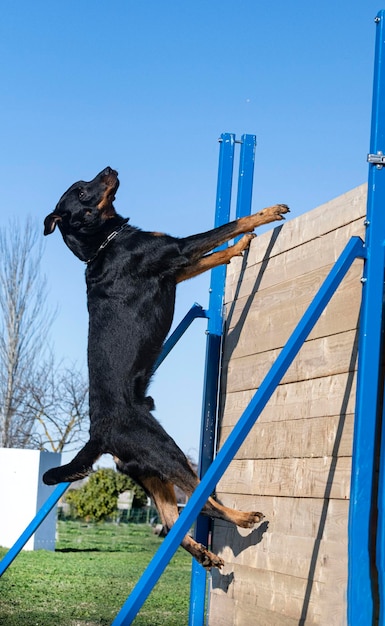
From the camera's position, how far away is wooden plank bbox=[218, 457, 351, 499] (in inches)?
119

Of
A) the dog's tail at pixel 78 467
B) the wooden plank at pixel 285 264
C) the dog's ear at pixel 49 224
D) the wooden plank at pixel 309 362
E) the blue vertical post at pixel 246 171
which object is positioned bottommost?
the dog's tail at pixel 78 467

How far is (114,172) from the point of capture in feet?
13.7

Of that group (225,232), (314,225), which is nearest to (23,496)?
(225,232)

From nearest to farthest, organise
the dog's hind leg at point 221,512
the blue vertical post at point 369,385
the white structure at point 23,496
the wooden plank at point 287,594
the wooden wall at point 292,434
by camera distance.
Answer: the blue vertical post at point 369,385 → the wooden plank at point 287,594 → the wooden wall at point 292,434 → the dog's hind leg at point 221,512 → the white structure at point 23,496

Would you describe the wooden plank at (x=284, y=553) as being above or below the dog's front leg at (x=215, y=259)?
below

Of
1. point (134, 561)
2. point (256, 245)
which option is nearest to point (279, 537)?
point (256, 245)

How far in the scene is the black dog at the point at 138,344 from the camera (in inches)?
138

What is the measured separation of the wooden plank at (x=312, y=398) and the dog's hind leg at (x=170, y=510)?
510 mm

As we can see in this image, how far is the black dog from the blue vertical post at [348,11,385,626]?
2.16ft

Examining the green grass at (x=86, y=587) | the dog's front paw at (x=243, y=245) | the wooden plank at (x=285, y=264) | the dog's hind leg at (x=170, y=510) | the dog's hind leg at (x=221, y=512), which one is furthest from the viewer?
the green grass at (x=86, y=587)

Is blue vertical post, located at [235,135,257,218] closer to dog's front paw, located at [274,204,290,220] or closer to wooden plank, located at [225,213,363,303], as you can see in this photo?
wooden plank, located at [225,213,363,303]

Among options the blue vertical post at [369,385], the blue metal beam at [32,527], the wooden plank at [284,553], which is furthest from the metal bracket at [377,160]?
the blue metal beam at [32,527]

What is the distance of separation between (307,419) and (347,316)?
48 centimetres

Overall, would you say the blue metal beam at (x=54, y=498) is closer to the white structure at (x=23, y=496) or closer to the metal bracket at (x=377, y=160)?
the metal bracket at (x=377, y=160)
